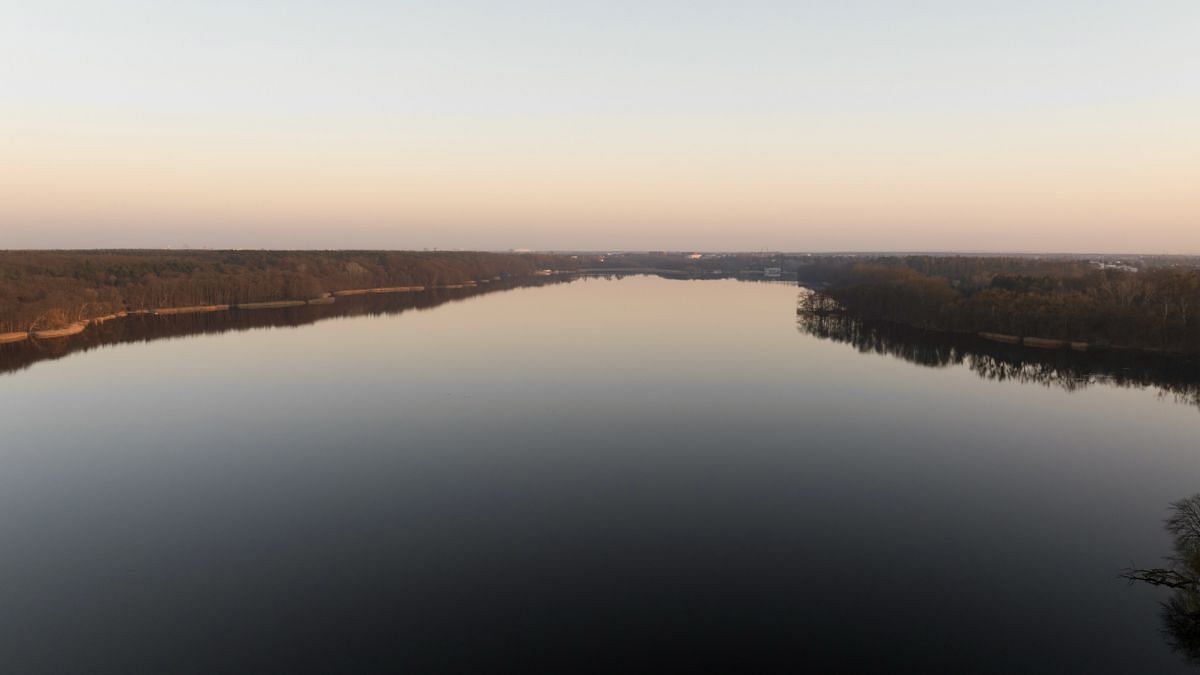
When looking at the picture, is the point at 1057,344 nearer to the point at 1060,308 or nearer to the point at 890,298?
the point at 1060,308

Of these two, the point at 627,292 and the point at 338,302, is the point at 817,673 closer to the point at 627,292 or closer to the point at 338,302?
the point at 338,302

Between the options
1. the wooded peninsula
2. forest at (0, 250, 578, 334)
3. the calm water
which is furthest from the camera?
forest at (0, 250, 578, 334)

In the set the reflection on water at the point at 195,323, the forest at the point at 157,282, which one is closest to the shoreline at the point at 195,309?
the forest at the point at 157,282

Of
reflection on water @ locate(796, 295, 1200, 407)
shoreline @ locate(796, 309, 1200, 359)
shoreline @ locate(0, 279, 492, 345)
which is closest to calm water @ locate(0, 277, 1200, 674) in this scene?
reflection on water @ locate(796, 295, 1200, 407)

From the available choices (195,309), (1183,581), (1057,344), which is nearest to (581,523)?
(1183,581)

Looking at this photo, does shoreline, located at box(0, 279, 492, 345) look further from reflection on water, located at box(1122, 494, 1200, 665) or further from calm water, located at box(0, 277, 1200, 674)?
reflection on water, located at box(1122, 494, 1200, 665)

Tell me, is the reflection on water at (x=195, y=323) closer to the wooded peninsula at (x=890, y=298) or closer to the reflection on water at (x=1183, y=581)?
the wooded peninsula at (x=890, y=298)
